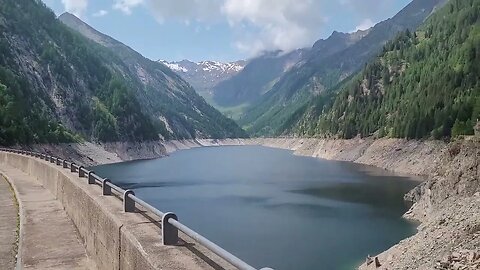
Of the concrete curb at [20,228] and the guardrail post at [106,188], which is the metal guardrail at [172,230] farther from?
the concrete curb at [20,228]

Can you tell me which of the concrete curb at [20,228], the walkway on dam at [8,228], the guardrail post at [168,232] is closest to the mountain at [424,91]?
the concrete curb at [20,228]

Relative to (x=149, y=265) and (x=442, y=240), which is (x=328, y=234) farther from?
(x=149, y=265)

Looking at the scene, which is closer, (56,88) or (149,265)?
(149,265)

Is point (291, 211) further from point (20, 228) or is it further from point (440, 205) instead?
point (20, 228)

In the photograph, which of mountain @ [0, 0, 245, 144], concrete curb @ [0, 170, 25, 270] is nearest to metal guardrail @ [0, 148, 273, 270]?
concrete curb @ [0, 170, 25, 270]

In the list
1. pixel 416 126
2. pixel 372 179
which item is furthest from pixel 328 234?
pixel 416 126
